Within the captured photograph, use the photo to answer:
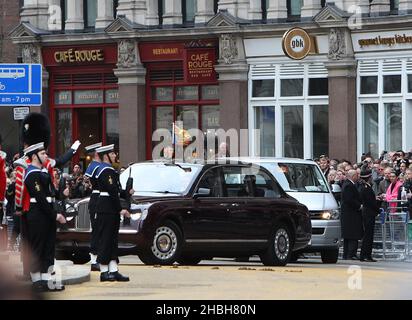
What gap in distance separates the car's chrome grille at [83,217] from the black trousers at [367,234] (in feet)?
21.3

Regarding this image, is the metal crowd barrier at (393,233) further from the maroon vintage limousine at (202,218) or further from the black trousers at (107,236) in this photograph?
the black trousers at (107,236)

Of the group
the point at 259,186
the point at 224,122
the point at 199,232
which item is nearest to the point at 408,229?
the point at 259,186

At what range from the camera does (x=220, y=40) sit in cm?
4488

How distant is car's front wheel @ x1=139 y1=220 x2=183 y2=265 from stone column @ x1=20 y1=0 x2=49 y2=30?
28.8 meters

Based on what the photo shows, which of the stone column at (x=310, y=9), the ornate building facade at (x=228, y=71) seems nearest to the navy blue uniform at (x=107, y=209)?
the ornate building facade at (x=228, y=71)

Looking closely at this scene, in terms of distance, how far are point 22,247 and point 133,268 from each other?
3675mm

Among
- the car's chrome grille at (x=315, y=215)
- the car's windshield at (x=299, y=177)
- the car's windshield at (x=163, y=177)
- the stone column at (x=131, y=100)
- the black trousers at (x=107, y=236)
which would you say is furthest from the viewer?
the stone column at (x=131, y=100)

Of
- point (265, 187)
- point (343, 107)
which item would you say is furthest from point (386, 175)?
point (343, 107)

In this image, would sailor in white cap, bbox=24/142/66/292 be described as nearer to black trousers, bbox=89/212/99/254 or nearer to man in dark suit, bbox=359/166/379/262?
black trousers, bbox=89/212/99/254

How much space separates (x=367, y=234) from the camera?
26.8 m

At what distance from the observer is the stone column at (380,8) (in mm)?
41812

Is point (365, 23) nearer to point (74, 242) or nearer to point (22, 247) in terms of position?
point (74, 242)

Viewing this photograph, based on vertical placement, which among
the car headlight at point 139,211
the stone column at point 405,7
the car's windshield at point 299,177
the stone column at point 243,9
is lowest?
the car headlight at point 139,211

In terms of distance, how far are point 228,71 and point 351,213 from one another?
18653mm
